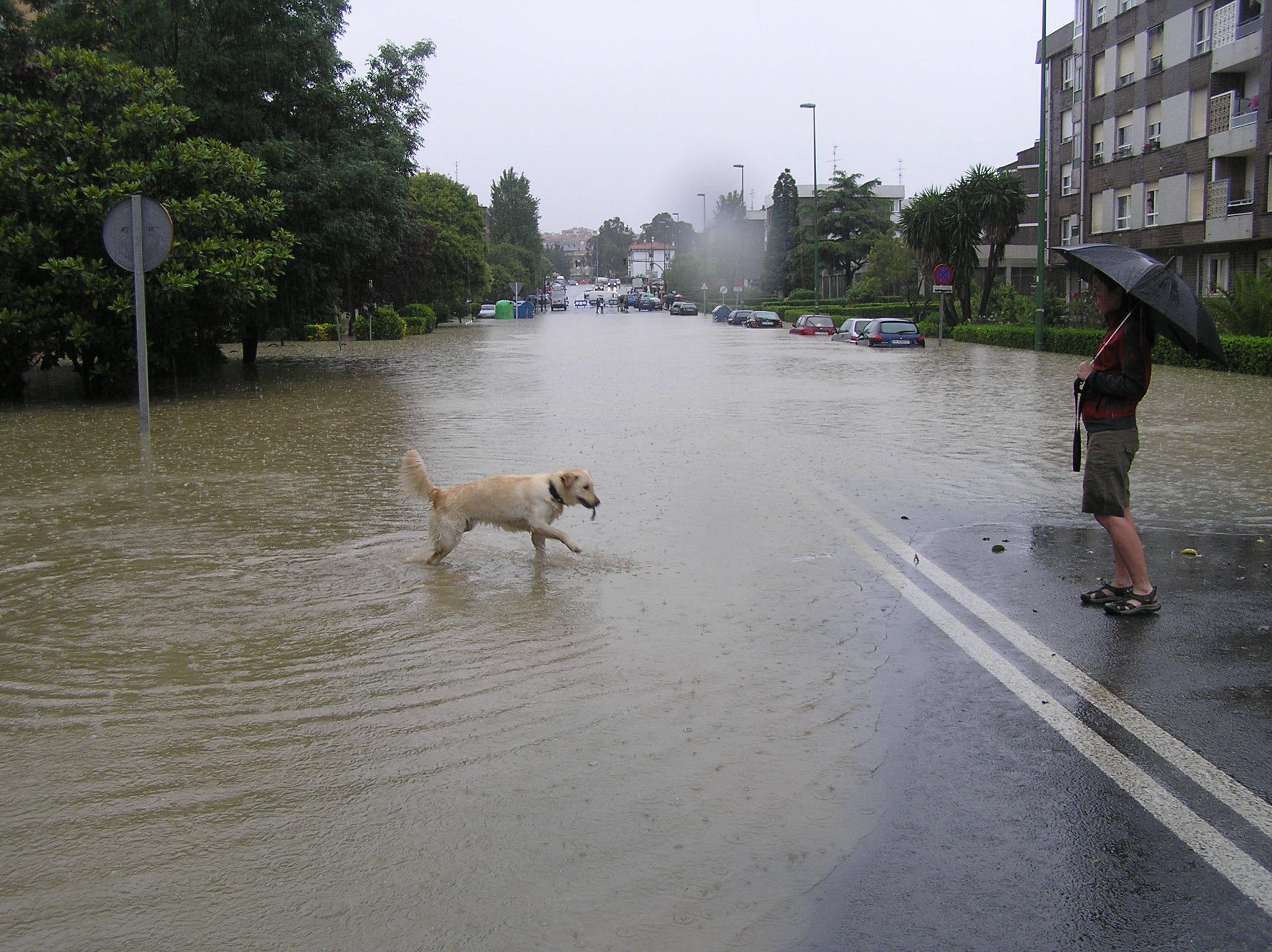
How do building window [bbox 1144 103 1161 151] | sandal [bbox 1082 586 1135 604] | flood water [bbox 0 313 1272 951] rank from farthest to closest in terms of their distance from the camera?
building window [bbox 1144 103 1161 151] → sandal [bbox 1082 586 1135 604] → flood water [bbox 0 313 1272 951]

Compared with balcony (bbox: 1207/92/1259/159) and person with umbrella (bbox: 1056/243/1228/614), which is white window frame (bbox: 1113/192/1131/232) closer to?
balcony (bbox: 1207/92/1259/159)

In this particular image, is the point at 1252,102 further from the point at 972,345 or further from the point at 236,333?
the point at 236,333

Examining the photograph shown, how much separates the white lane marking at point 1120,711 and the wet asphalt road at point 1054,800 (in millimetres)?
53

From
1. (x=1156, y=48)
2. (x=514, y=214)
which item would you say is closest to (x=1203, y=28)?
(x=1156, y=48)

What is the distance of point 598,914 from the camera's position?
325 centimetres

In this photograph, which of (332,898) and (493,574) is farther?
(493,574)

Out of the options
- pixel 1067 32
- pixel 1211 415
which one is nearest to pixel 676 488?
pixel 1211 415

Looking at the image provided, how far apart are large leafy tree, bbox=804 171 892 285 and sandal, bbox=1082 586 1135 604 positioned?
3414 inches

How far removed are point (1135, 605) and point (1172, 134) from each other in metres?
38.6

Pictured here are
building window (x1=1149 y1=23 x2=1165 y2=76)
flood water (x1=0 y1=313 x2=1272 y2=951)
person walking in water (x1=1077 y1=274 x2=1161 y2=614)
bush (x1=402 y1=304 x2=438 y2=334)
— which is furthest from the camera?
bush (x1=402 y1=304 x2=438 y2=334)

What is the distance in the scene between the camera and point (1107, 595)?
6449 millimetres

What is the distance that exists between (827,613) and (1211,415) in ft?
39.3

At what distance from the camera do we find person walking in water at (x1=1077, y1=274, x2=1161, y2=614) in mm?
6152

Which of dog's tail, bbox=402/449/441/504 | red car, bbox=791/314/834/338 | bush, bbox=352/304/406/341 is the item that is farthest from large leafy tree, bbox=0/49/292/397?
red car, bbox=791/314/834/338
